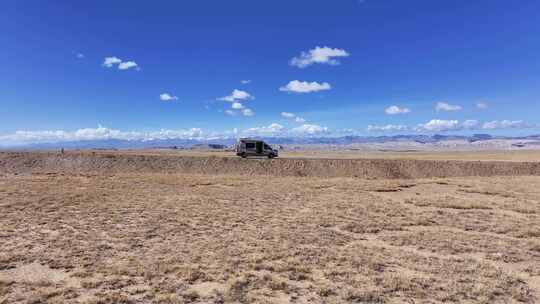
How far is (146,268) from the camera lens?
28.3ft

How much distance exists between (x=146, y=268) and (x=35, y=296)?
2.34 metres

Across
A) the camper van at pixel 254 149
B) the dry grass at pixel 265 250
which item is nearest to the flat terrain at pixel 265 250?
the dry grass at pixel 265 250

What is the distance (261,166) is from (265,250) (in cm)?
3150

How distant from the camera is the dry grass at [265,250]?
7406 mm

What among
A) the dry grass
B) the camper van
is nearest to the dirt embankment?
the camper van

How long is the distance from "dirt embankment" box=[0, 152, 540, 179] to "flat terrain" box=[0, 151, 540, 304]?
68.3ft

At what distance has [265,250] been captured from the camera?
10.3m

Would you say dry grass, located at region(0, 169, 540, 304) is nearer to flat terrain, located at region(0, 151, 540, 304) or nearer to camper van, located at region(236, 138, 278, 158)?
flat terrain, located at region(0, 151, 540, 304)

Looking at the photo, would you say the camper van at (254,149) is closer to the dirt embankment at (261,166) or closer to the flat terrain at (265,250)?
the dirt embankment at (261,166)

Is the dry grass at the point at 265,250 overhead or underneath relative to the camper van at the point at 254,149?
underneath

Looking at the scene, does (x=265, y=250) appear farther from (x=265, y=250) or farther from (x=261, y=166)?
(x=261, y=166)

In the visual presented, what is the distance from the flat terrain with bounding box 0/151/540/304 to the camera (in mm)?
7406

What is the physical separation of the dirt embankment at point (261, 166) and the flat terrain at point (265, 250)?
20.8m

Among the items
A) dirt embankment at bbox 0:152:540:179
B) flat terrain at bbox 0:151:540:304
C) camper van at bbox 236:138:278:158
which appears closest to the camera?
flat terrain at bbox 0:151:540:304
